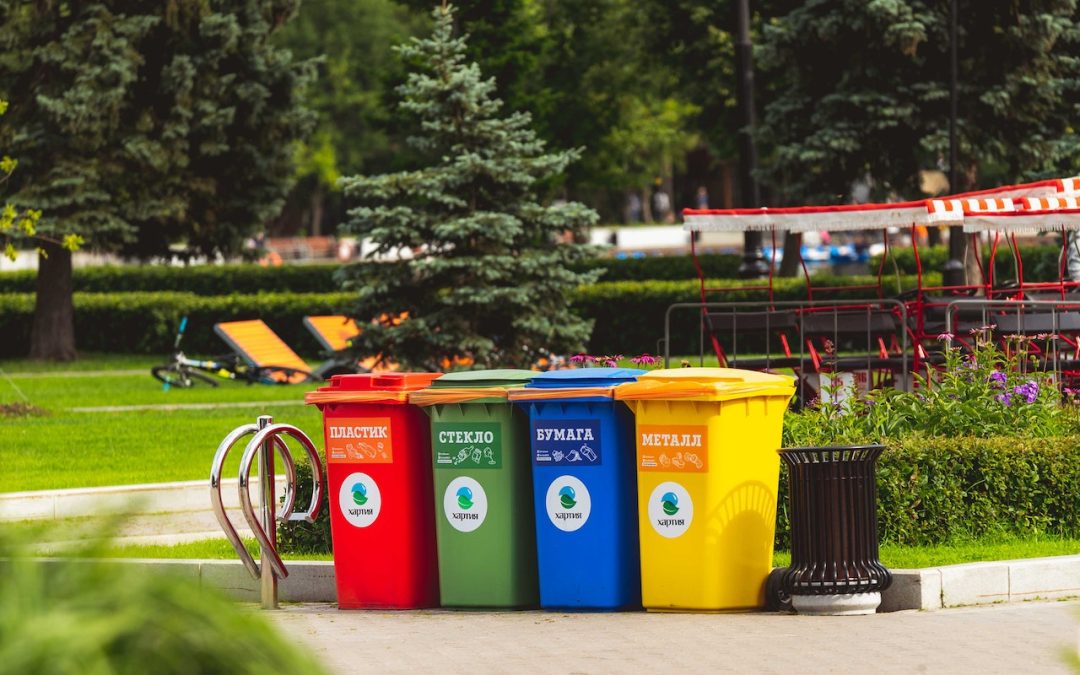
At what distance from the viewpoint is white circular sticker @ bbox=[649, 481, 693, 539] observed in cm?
833

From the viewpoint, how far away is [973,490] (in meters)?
9.71

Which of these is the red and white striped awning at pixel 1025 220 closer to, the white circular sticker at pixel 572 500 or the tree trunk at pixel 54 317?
the white circular sticker at pixel 572 500

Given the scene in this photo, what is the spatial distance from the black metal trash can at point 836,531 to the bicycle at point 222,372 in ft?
49.1

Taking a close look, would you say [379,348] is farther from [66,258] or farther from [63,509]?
[66,258]

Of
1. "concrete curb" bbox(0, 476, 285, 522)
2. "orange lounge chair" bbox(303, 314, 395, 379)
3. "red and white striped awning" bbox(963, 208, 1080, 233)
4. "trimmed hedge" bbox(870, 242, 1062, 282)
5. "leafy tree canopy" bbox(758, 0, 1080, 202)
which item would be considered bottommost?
"concrete curb" bbox(0, 476, 285, 522)

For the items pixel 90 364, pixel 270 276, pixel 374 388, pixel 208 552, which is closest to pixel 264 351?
pixel 90 364

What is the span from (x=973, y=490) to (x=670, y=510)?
227cm

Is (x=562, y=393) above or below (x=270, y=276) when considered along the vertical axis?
below

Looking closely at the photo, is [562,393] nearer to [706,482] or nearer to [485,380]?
[485,380]

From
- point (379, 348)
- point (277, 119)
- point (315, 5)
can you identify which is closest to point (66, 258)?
point (277, 119)

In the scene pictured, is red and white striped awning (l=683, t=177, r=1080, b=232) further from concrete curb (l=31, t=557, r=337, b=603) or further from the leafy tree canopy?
the leafy tree canopy

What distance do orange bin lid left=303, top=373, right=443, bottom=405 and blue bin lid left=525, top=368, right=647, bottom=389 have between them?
0.66m

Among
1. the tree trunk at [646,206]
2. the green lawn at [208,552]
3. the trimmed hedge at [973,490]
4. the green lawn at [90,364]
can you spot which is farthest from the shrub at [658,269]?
the tree trunk at [646,206]

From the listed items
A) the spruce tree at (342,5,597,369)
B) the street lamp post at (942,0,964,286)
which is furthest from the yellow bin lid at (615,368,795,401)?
the street lamp post at (942,0,964,286)
